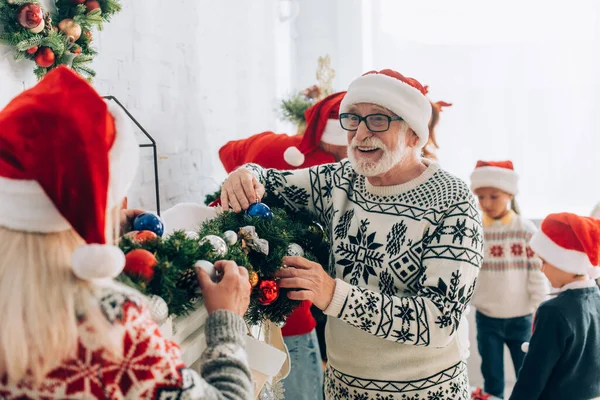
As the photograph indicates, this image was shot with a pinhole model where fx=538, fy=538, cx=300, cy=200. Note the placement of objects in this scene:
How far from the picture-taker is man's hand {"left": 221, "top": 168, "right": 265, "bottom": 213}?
131 centimetres

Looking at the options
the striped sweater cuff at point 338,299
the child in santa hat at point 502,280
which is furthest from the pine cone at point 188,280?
the child in santa hat at point 502,280

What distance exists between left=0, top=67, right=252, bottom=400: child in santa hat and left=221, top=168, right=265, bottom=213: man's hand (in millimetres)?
572

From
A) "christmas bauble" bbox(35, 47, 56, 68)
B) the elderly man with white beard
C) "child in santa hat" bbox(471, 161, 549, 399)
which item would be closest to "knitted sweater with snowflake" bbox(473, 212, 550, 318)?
"child in santa hat" bbox(471, 161, 549, 399)

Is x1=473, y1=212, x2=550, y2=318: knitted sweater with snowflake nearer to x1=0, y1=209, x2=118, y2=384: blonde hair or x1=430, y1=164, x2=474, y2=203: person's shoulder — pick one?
x1=430, y1=164, x2=474, y2=203: person's shoulder

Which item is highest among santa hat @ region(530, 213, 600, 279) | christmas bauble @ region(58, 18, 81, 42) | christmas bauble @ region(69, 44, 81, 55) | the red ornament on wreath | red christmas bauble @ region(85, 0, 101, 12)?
red christmas bauble @ region(85, 0, 101, 12)

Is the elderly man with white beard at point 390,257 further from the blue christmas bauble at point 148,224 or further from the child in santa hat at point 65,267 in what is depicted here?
the child in santa hat at point 65,267

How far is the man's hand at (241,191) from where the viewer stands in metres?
1.31

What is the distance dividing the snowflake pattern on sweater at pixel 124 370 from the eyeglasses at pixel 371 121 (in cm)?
76

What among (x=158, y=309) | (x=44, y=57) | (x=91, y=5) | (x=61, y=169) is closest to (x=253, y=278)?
(x=158, y=309)

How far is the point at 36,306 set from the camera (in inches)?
26.9

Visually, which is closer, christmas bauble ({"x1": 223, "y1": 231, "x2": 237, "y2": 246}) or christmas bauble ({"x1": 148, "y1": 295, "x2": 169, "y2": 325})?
christmas bauble ({"x1": 148, "y1": 295, "x2": 169, "y2": 325})

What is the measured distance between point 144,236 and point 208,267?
0.47ft

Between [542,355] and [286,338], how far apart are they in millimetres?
845

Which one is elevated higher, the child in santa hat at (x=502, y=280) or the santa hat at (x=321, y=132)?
the santa hat at (x=321, y=132)
